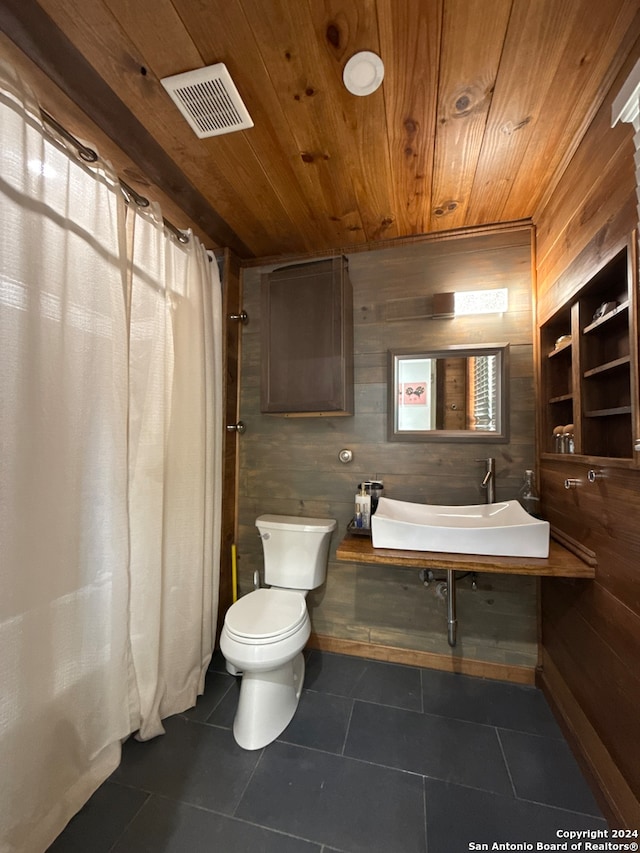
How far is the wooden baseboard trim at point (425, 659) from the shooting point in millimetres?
1633

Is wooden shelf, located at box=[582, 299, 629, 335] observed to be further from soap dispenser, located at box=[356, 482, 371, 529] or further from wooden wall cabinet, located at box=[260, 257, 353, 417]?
soap dispenser, located at box=[356, 482, 371, 529]

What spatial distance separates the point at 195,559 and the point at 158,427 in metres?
0.67

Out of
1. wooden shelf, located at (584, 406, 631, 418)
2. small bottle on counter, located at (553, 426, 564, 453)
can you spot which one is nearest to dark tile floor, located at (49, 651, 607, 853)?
small bottle on counter, located at (553, 426, 564, 453)

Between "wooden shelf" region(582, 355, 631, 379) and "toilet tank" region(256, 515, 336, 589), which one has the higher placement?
"wooden shelf" region(582, 355, 631, 379)

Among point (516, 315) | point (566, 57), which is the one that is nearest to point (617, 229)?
point (566, 57)

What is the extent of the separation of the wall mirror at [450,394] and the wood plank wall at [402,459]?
5 cm

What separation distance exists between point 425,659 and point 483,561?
92 cm

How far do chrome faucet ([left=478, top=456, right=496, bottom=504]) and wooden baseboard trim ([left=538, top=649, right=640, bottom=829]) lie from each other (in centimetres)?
79

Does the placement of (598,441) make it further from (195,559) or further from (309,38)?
(195,559)

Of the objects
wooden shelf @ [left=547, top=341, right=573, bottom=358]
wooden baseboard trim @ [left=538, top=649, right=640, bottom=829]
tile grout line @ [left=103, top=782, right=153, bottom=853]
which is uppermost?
wooden shelf @ [left=547, top=341, right=573, bottom=358]

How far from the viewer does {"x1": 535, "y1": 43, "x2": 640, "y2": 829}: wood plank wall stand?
95cm

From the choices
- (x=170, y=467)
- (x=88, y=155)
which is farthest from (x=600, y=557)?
(x=88, y=155)

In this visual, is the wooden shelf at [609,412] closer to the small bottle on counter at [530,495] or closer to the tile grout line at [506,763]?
the small bottle on counter at [530,495]

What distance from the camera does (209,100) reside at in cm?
108
